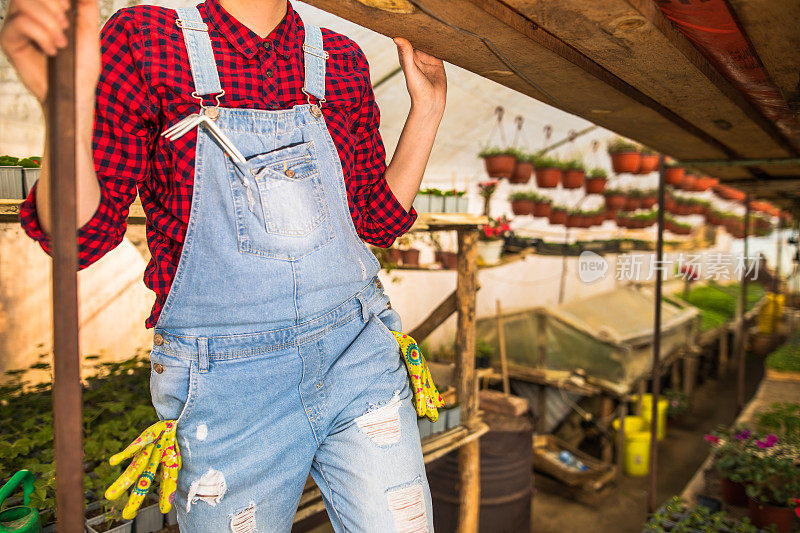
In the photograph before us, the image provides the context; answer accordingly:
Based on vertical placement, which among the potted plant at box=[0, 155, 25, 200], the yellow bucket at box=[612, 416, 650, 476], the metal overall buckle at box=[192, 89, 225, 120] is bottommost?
the yellow bucket at box=[612, 416, 650, 476]

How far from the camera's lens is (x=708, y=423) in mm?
6914

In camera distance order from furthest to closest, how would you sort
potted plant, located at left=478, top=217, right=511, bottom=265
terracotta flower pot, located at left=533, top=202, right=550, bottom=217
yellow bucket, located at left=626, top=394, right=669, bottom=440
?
yellow bucket, located at left=626, top=394, right=669, bottom=440, terracotta flower pot, located at left=533, top=202, right=550, bottom=217, potted plant, located at left=478, top=217, right=511, bottom=265

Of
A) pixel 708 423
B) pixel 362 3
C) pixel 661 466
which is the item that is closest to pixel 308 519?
pixel 362 3

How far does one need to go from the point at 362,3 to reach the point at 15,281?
291cm

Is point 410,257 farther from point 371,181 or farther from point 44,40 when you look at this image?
point 44,40

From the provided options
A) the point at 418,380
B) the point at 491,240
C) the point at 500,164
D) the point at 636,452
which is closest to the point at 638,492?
the point at 636,452

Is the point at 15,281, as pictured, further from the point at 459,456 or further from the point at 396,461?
the point at 396,461

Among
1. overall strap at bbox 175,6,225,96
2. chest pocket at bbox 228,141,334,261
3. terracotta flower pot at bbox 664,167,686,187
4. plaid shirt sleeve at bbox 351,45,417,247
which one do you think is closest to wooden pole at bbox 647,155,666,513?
plaid shirt sleeve at bbox 351,45,417,247

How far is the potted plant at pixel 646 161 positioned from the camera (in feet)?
21.0

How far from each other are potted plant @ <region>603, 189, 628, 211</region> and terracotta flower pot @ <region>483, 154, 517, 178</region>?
8.18ft

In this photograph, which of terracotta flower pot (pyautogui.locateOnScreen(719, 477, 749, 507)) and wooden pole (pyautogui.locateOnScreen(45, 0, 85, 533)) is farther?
terracotta flower pot (pyautogui.locateOnScreen(719, 477, 749, 507))

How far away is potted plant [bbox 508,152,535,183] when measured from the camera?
16.6ft

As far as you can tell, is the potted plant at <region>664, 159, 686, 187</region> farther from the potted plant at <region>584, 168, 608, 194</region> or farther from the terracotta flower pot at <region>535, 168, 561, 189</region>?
the terracotta flower pot at <region>535, 168, 561, 189</region>

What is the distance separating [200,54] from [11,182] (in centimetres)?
158
